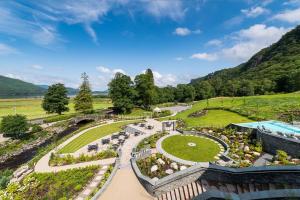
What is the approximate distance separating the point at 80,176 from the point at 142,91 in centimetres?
4482

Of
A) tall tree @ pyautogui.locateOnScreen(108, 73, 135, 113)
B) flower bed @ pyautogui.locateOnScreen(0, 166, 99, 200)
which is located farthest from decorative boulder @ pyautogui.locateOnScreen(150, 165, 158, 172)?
tall tree @ pyautogui.locateOnScreen(108, 73, 135, 113)

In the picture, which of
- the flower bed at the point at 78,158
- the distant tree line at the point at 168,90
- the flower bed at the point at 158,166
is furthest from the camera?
the distant tree line at the point at 168,90

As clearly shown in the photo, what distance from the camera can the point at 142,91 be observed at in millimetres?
61094

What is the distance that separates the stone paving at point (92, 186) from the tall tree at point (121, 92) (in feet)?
119

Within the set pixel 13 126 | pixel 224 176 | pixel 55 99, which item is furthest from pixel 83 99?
pixel 224 176

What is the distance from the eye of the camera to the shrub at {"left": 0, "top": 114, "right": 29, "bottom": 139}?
37188 millimetres

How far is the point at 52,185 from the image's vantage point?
680 inches

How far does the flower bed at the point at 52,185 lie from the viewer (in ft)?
51.3

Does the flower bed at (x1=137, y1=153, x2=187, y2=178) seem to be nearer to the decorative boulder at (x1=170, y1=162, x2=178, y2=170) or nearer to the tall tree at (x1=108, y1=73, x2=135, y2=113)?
the decorative boulder at (x1=170, y1=162, x2=178, y2=170)

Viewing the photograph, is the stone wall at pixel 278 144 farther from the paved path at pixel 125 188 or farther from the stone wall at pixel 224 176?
the paved path at pixel 125 188

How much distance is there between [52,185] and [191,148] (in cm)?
1448

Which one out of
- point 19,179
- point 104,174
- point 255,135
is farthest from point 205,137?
point 19,179

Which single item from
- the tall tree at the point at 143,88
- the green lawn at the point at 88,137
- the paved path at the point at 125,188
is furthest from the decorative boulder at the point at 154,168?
the tall tree at the point at 143,88

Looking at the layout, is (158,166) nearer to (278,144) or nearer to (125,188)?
(125,188)
